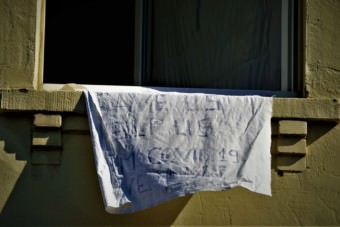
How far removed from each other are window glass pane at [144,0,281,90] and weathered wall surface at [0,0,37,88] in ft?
3.08

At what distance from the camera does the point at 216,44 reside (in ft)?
16.4

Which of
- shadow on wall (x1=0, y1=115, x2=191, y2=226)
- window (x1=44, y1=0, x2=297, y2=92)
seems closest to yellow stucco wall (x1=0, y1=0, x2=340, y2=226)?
shadow on wall (x1=0, y1=115, x2=191, y2=226)

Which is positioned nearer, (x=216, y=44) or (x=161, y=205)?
(x=161, y=205)

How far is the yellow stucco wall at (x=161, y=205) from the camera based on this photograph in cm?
435

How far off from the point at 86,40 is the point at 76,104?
6.60 ft

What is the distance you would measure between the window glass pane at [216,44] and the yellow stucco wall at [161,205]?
0.66 metres

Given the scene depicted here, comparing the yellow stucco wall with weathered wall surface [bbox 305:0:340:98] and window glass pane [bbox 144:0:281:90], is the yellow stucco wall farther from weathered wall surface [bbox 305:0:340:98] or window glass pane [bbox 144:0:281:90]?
window glass pane [bbox 144:0:281:90]

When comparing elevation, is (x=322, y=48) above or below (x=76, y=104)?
above

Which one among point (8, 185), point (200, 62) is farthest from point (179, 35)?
point (8, 185)

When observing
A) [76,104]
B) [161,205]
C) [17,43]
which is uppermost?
[17,43]

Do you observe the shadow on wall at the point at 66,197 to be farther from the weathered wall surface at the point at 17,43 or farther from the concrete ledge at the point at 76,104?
the weathered wall surface at the point at 17,43

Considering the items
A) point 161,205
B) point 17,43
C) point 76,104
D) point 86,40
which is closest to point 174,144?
point 161,205

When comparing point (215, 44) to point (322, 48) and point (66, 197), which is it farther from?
point (66, 197)

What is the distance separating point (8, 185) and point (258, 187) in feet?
5.58
